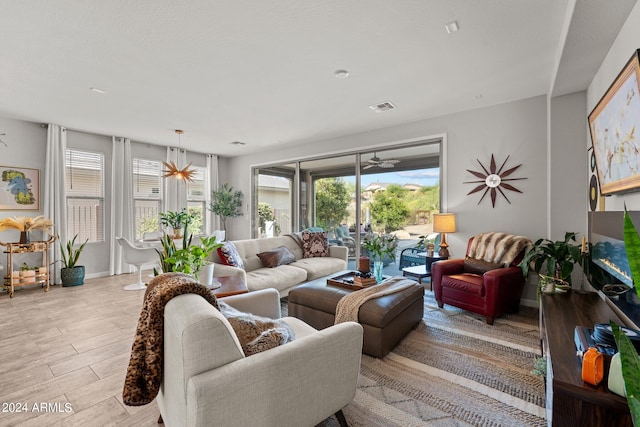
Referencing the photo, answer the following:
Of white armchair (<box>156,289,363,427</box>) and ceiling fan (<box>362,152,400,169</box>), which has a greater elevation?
ceiling fan (<box>362,152,400,169</box>)

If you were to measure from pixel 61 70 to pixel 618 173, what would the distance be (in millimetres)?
4890

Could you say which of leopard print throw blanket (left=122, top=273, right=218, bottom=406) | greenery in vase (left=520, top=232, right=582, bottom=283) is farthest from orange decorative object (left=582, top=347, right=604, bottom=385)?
leopard print throw blanket (left=122, top=273, right=218, bottom=406)

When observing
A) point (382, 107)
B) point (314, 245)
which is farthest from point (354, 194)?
point (382, 107)

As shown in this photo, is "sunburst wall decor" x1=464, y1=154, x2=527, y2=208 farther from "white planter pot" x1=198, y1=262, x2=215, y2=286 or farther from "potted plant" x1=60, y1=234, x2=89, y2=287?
"potted plant" x1=60, y1=234, x2=89, y2=287

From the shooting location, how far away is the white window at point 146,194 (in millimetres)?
6098

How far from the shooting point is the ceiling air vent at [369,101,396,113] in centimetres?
398

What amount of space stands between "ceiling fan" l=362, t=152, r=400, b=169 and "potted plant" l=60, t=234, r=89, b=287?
17.3 ft

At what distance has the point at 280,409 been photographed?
→ 127 cm

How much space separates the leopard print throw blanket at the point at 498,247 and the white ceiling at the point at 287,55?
1746 millimetres

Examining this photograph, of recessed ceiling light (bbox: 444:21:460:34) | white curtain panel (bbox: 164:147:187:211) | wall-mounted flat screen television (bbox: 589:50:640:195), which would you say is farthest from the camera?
white curtain panel (bbox: 164:147:187:211)

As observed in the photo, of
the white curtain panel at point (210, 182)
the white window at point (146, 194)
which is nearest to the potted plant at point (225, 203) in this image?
the white curtain panel at point (210, 182)

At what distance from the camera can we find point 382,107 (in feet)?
13.5

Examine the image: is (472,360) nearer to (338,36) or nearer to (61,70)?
(338,36)

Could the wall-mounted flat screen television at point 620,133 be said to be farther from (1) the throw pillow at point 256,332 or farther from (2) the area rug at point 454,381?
(1) the throw pillow at point 256,332
